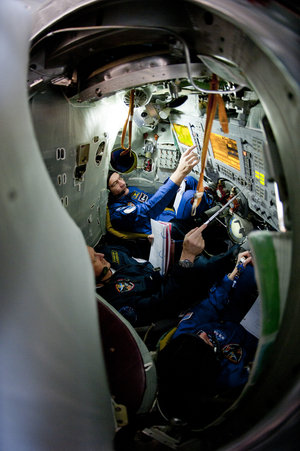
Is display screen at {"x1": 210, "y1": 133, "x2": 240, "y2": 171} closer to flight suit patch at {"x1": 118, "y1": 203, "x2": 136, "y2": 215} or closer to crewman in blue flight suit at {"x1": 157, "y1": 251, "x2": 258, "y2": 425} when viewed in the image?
crewman in blue flight suit at {"x1": 157, "y1": 251, "x2": 258, "y2": 425}

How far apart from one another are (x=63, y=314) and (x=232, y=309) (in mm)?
1746

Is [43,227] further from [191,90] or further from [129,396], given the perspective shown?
[191,90]

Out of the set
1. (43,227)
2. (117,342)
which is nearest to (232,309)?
(117,342)

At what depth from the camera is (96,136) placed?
8.64ft

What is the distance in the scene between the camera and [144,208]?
11.5 ft

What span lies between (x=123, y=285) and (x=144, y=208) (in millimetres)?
1504

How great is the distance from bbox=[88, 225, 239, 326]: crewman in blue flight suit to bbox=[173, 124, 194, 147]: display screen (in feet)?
5.87

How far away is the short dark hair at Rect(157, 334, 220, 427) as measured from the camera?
1194mm

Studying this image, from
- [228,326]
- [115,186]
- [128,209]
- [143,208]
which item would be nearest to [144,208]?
[143,208]

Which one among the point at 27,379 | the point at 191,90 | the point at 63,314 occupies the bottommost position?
the point at 27,379

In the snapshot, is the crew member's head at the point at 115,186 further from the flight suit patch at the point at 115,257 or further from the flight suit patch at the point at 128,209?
the flight suit patch at the point at 115,257

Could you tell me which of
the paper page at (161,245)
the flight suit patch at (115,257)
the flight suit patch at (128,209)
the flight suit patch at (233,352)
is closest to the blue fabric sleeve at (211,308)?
the flight suit patch at (233,352)

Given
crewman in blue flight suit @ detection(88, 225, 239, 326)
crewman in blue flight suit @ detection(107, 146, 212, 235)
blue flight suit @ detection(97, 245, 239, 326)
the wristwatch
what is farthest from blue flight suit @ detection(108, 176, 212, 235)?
blue flight suit @ detection(97, 245, 239, 326)

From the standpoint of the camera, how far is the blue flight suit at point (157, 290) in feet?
6.68
